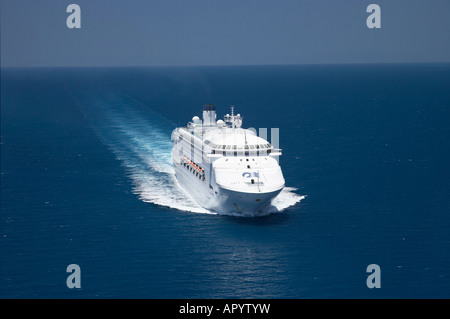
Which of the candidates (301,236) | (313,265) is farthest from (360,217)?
(313,265)

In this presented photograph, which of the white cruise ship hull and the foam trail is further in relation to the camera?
the foam trail

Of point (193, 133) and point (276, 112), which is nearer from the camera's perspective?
point (193, 133)

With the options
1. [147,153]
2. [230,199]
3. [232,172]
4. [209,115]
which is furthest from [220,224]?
[147,153]

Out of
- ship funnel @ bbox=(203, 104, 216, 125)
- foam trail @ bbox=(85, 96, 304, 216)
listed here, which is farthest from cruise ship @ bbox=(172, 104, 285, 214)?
ship funnel @ bbox=(203, 104, 216, 125)

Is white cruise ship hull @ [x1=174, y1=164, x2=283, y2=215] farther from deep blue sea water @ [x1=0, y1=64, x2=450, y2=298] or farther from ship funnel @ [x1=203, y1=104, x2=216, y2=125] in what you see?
ship funnel @ [x1=203, y1=104, x2=216, y2=125]

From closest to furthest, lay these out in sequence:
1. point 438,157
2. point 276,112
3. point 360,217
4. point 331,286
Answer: point 331,286 → point 360,217 → point 438,157 → point 276,112

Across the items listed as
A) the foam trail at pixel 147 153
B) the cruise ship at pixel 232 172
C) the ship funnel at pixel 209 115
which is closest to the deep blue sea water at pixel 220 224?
the foam trail at pixel 147 153

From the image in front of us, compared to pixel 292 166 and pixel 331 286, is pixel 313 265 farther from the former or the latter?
pixel 292 166
